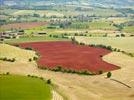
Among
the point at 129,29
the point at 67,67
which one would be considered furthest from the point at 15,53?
the point at 129,29

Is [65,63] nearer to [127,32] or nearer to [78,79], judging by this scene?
[78,79]

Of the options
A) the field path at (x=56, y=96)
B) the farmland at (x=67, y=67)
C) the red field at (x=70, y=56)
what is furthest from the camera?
the red field at (x=70, y=56)

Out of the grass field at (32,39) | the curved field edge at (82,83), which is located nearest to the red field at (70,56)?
the curved field edge at (82,83)

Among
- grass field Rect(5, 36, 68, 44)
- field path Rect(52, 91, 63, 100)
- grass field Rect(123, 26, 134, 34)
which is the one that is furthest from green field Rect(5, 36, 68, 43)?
field path Rect(52, 91, 63, 100)

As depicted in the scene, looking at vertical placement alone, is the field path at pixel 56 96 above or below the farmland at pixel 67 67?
above

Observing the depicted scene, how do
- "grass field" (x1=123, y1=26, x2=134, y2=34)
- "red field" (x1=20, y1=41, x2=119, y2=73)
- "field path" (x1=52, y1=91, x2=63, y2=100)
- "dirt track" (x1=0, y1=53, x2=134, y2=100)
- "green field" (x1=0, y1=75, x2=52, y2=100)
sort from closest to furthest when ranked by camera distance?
"green field" (x1=0, y1=75, x2=52, y2=100), "field path" (x1=52, y1=91, x2=63, y2=100), "dirt track" (x1=0, y1=53, x2=134, y2=100), "red field" (x1=20, y1=41, x2=119, y2=73), "grass field" (x1=123, y1=26, x2=134, y2=34)

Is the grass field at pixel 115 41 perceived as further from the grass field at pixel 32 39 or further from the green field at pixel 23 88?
the green field at pixel 23 88

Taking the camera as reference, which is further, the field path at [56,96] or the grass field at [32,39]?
the grass field at [32,39]

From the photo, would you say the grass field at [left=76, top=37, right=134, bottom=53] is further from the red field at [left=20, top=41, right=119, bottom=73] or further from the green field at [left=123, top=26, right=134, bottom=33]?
the green field at [left=123, top=26, right=134, bottom=33]
